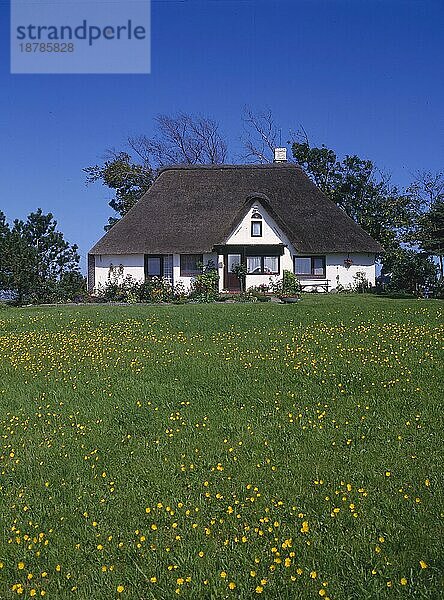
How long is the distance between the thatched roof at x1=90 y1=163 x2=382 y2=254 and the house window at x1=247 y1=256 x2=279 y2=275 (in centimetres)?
128

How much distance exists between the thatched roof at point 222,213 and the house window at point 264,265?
1276mm

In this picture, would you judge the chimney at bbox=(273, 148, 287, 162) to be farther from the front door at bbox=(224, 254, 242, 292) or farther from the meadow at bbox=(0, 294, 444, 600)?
the meadow at bbox=(0, 294, 444, 600)

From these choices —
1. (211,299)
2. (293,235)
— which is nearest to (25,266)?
(211,299)

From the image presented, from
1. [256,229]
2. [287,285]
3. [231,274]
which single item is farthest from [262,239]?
[287,285]

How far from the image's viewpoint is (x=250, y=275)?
2969 cm

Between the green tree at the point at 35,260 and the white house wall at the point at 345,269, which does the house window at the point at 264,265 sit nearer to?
the white house wall at the point at 345,269

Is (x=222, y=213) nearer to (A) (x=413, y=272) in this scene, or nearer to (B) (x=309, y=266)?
(B) (x=309, y=266)

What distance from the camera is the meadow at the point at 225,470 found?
505cm

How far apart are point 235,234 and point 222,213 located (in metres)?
2.58

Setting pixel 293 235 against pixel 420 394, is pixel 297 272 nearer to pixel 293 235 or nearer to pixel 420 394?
pixel 293 235

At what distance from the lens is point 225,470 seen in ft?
22.4

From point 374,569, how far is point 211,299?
18.8 meters

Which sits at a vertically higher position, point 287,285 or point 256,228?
point 256,228

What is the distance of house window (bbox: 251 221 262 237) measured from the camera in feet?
97.9
